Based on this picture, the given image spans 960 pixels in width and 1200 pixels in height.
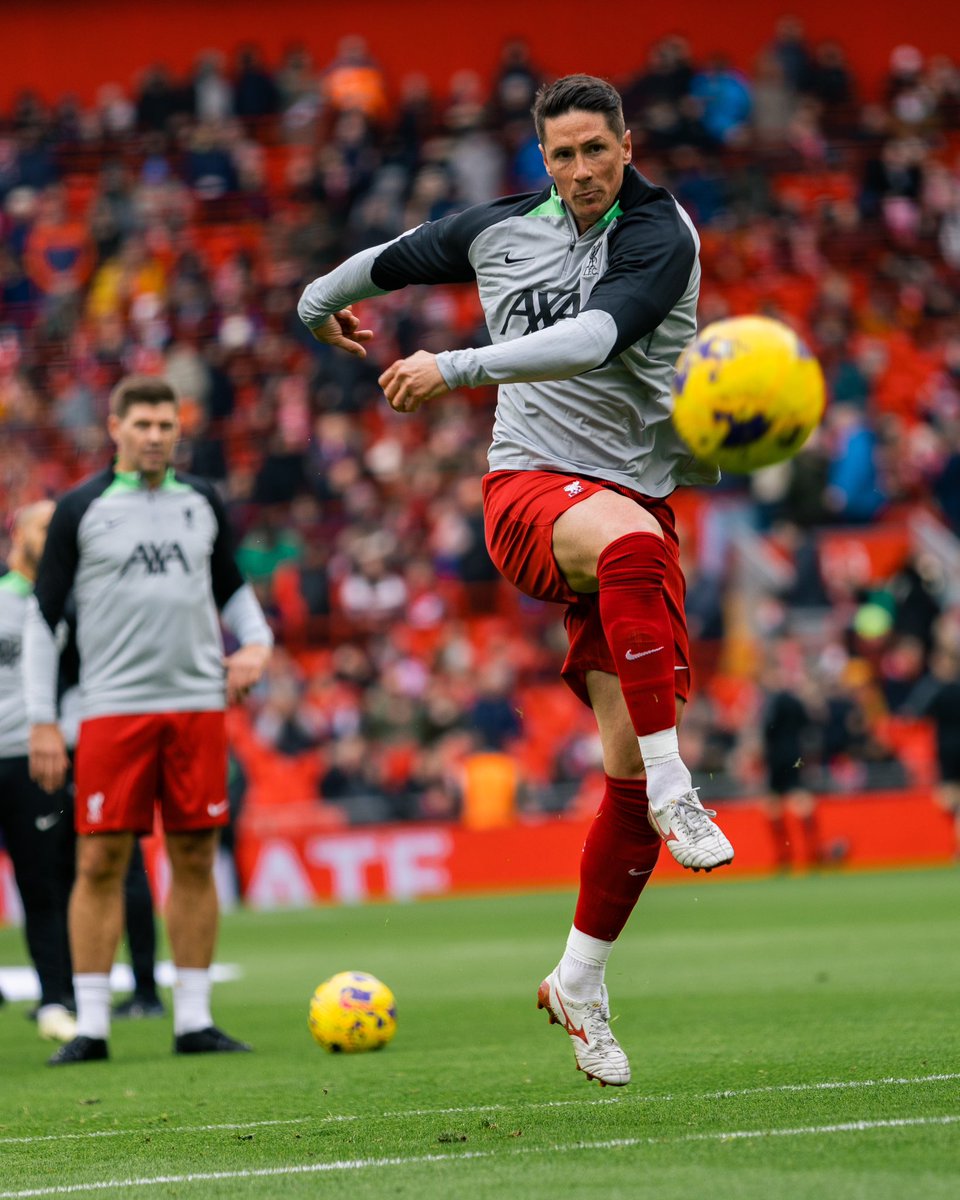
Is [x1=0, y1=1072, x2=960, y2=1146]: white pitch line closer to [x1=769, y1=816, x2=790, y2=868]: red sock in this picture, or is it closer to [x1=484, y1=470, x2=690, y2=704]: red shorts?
[x1=484, y1=470, x2=690, y2=704]: red shorts

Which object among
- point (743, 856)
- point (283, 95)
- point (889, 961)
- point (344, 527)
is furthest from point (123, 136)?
point (889, 961)

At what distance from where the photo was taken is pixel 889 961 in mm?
10414

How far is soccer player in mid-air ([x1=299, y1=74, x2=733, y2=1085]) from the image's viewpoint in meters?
5.41

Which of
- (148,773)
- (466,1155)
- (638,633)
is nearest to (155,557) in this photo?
(148,773)

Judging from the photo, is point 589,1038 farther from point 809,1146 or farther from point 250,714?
point 250,714

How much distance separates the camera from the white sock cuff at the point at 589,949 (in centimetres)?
577

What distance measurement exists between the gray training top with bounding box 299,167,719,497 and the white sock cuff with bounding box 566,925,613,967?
4.10 feet

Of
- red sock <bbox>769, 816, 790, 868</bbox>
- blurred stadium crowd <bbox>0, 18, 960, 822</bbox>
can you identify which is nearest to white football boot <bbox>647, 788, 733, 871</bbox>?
blurred stadium crowd <bbox>0, 18, 960, 822</bbox>

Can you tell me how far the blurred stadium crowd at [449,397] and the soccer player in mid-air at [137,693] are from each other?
11164 mm

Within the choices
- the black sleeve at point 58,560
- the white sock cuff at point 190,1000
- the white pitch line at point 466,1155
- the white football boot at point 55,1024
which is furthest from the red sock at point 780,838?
the white pitch line at point 466,1155

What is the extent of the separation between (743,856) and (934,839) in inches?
72.8

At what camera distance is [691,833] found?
17.2ft

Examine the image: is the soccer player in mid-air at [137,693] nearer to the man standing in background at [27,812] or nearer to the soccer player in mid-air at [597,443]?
the man standing in background at [27,812]

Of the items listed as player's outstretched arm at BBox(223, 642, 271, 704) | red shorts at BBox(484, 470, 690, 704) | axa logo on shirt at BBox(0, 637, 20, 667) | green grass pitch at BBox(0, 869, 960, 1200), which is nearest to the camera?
green grass pitch at BBox(0, 869, 960, 1200)
